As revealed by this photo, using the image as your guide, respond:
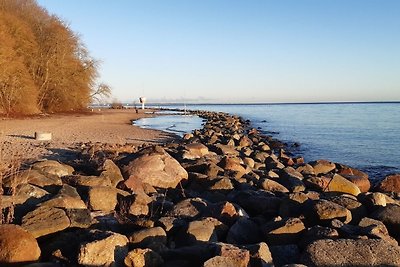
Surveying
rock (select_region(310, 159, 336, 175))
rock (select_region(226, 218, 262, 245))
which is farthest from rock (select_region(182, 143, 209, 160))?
rock (select_region(226, 218, 262, 245))

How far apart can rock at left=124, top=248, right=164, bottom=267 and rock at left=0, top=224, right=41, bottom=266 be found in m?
1.06

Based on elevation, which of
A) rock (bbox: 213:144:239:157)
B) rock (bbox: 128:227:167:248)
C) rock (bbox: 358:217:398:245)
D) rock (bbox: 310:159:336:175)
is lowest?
rock (bbox: 310:159:336:175)

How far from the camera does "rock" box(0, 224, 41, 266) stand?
415 cm

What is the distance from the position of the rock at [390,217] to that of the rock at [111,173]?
15.5 feet

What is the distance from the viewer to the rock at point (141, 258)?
418cm

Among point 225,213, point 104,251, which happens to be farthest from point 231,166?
point 104,251

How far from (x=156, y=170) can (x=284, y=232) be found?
4.04 m

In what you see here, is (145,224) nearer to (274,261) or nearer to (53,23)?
(274,261)

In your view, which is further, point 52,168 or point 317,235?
point 52,168

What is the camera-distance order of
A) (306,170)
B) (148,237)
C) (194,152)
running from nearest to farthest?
(148,237) < (306,170) < (194,152)

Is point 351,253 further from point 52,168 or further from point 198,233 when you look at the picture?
point 52,168

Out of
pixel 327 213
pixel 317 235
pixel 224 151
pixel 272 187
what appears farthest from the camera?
pixel 224 151

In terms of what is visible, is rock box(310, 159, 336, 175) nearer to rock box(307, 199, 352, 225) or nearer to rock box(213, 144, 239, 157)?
rock box(213, 144, 239, 157)

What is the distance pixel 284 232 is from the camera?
5.35 meters
